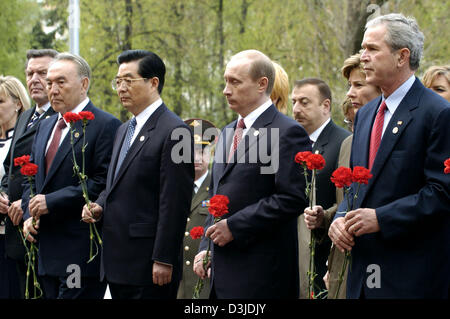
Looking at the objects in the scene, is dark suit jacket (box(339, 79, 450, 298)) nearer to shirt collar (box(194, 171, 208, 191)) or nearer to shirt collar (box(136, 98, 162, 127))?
shirt collar (box(136, 98, 162, 127))

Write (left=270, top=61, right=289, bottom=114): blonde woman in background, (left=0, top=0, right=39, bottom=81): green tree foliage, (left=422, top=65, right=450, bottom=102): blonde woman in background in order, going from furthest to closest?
(left=0, top=0, right=39, bottom=81): green tree foliage < (left=270, top=61, right=289, bottom=114): blonde woman in background < (left=422, top=65, right=450, bottom=102): blonde woman in background

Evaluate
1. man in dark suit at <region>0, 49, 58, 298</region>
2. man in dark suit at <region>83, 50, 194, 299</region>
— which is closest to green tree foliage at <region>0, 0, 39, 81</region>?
man in dark suit at <region>0, 49, 58, 298</region>

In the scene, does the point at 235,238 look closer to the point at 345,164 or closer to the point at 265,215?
the point at 265,215

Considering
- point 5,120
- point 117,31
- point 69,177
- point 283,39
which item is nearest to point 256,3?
point 283,39

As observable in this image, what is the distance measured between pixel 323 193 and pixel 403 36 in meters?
1.84

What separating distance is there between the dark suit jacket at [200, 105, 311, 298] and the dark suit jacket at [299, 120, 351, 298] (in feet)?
2.96

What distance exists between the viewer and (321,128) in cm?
614

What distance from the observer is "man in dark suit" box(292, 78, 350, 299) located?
5652mm

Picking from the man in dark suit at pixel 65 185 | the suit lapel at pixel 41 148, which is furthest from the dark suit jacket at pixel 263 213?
the suit lapel at pixel 41 148

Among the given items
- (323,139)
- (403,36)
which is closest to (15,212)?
(323,139)

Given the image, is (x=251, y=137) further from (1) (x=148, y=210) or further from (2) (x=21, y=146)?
(2) (x=21, y=146)

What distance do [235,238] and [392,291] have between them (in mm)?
1085

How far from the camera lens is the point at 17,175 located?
6.50 meters

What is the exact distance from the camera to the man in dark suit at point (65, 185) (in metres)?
5.50
